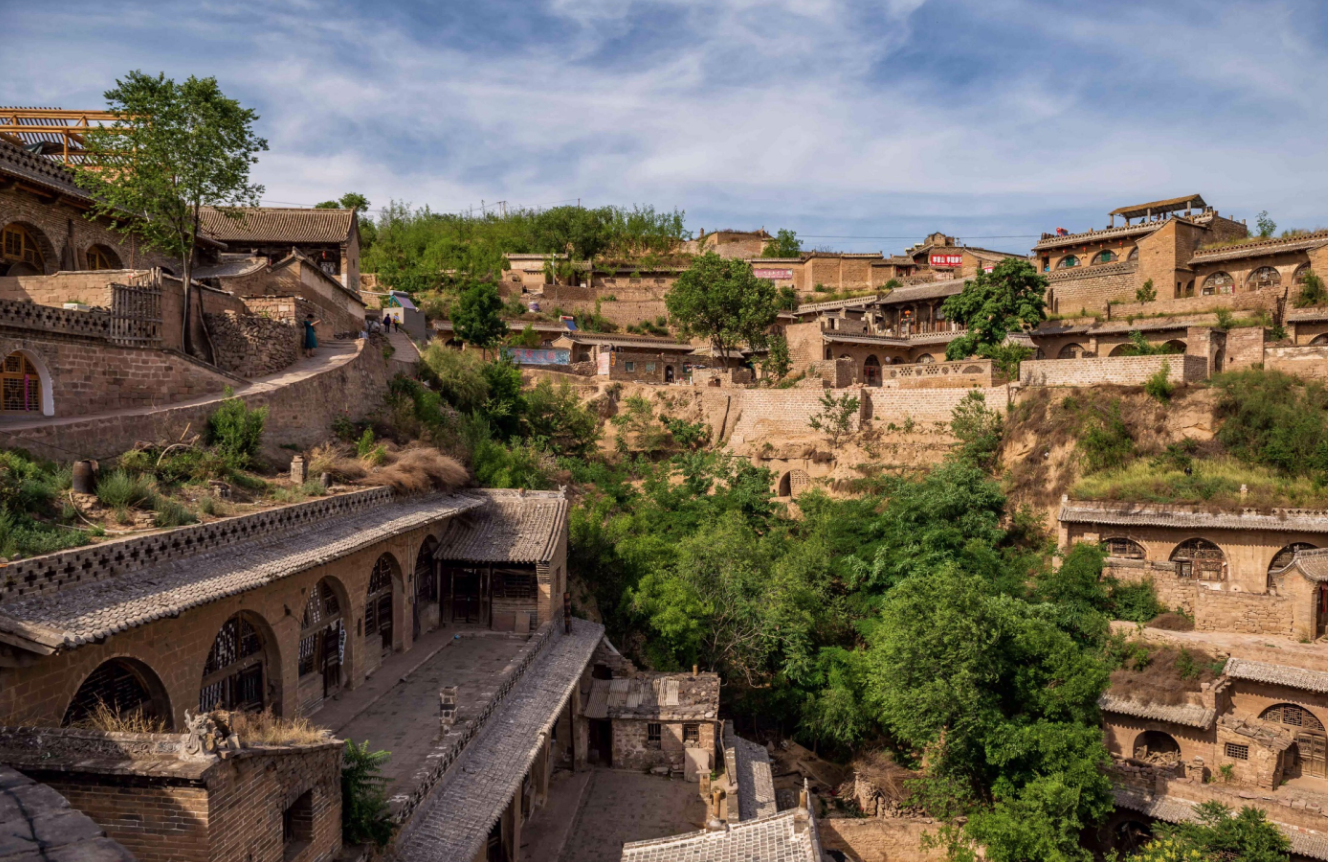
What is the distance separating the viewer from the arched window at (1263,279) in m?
35.2

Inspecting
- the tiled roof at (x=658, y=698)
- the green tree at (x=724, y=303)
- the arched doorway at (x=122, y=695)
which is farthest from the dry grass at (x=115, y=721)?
the green tree at (x=724, y=303)

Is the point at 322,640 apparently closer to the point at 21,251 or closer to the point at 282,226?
the point at 21,251

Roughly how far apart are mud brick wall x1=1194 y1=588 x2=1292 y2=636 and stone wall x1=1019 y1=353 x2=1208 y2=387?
837cm

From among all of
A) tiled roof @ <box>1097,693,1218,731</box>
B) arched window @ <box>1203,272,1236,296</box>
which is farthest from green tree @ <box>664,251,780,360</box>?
tiled roof @ <box>1097,693,1218,731</box>

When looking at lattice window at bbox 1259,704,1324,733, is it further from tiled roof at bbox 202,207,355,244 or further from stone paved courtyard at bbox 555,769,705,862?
tiled roof at bbox 202,207,355,244

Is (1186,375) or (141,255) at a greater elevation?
(141,255)

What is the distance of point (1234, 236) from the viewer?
41656 mm

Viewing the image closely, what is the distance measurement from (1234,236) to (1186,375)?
20.2 meters

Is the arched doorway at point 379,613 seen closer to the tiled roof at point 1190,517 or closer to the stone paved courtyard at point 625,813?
the stone paved courtyard at point 625,813

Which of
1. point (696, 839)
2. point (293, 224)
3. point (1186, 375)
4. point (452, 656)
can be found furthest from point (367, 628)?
point (1186, 375)

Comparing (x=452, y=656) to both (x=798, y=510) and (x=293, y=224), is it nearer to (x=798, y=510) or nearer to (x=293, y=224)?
(x=798, y=510)

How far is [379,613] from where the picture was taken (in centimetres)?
1595

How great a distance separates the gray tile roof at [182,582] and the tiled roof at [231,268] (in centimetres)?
1160

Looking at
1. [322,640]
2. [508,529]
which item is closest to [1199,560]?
[508,529]
